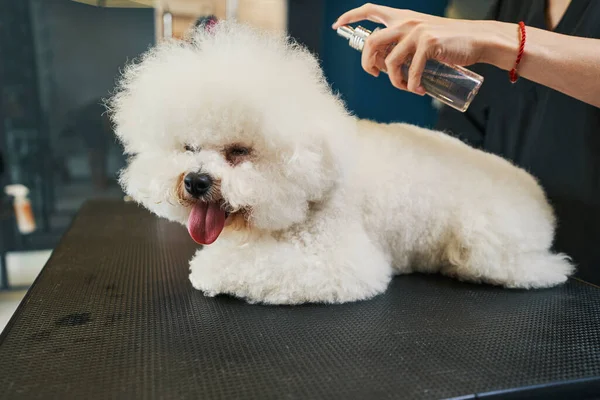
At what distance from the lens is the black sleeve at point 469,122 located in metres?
1.43

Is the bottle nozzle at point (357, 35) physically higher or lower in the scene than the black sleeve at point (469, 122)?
higher

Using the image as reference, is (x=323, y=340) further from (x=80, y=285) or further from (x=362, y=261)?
(x=80, y=285)

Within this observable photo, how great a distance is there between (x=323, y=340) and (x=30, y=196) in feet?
6.21

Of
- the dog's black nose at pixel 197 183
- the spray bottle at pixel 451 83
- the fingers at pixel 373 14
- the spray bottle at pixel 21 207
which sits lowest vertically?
the spray bottle at pixel 21 207

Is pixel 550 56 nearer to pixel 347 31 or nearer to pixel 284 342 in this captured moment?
pixel 347 31

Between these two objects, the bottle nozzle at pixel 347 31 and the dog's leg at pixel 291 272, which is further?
the bottle nozzle at pixel 347 31

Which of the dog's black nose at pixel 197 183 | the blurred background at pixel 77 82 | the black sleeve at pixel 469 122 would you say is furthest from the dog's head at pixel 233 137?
the blurred background at pixel 77 82

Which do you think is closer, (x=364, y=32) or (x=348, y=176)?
(x=348, y=176)

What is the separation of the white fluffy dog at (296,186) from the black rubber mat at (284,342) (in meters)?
0.05

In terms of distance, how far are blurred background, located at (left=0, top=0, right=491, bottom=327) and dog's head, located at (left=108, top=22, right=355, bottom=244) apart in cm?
115

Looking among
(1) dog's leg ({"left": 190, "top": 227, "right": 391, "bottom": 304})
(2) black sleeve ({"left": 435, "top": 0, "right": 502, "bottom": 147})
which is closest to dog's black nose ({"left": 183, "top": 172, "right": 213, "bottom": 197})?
(1) dog's leg ({"left": 190, "top": 227, "right": 391, "bottom": 304})

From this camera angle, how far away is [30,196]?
81.5 inches

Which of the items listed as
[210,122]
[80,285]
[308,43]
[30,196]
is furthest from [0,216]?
[210,122]

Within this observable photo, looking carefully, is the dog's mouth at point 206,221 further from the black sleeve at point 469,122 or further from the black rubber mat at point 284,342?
the black sleeve at point 469,122
